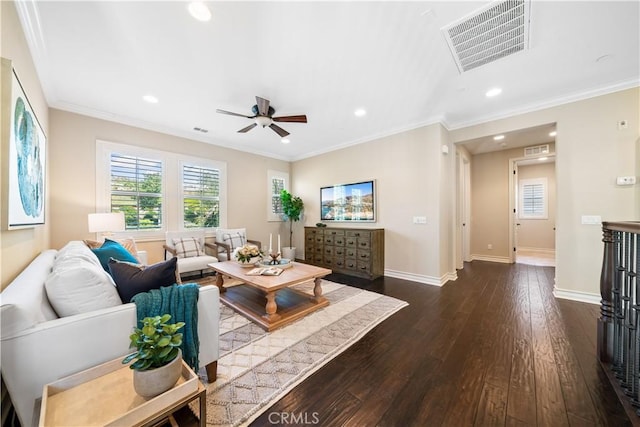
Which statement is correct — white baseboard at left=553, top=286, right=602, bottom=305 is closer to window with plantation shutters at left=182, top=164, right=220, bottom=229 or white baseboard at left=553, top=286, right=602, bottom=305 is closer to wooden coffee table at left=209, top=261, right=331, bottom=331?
wooden coffee table at left=209, top=261, right=331, bottom=331

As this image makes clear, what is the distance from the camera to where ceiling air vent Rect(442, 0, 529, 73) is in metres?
1.79

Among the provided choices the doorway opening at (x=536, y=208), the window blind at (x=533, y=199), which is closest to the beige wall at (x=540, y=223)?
the doorway opening at (x=536, y=208)

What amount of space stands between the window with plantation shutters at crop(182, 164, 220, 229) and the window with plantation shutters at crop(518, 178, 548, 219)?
8.49 m

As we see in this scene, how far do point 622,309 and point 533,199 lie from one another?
6.59 meters

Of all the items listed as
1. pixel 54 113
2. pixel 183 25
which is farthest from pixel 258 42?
pixel 54 113

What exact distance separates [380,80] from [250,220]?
4.01 metres

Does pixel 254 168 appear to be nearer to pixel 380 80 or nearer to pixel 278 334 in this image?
pixel 380 80

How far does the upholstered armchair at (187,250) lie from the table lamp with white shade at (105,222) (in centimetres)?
83

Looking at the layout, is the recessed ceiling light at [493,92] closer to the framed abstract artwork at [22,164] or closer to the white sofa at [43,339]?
the white sofa at [43,339]

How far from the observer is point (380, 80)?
2.71 meters

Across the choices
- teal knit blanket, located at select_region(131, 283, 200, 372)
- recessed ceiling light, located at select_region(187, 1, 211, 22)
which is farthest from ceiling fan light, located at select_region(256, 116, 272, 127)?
teal knit blanket, located at select_region(131, 283, 200, 372)

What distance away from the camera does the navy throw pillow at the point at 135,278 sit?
142 cm

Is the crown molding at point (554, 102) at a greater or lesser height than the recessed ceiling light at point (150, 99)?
lesser

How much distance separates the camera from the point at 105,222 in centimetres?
310
